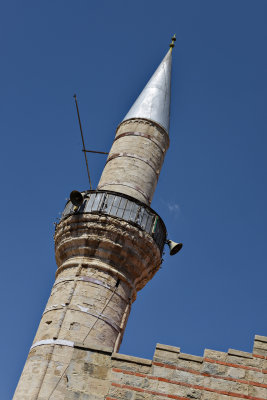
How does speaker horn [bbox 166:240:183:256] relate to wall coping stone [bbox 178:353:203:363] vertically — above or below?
above

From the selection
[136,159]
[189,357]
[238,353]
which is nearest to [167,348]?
[189,357]

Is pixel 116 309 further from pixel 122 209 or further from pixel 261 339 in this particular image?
pixel 261 339

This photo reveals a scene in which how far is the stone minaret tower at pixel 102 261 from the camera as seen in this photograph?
957cm

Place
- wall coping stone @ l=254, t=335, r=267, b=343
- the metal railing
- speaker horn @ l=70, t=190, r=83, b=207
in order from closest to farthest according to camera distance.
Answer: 1. wall coping stone @ l=254, t=335, r=267, b=343
2. the metal railing
3. speaker horn @ l=70, t=190, r=83, b=207

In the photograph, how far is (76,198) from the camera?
11.6 metres

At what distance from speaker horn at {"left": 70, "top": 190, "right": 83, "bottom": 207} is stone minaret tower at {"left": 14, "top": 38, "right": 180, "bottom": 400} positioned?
0.08 ft

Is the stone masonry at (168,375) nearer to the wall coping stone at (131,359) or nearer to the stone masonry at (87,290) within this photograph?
the wall coping stone at (131,359)

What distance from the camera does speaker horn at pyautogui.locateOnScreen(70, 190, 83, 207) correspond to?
11.6 m

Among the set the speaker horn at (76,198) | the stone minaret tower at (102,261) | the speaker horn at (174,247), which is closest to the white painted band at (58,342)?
the stone minaret tower at (102,261)

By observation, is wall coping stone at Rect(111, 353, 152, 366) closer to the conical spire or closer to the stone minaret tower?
the stone minaret tower

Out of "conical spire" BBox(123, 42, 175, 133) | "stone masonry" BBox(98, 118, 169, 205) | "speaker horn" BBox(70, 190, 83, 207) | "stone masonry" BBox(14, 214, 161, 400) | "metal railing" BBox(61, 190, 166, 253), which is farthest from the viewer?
"conical spire" BBox(123, 42, 175, 133)

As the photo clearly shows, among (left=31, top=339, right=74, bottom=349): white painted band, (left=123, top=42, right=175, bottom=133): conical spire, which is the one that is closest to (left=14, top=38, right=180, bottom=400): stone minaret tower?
(left=31, top=339, right=74, bottom=349): white painted band

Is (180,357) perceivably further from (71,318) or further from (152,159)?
(152,159)

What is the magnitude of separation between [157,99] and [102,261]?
602 centimetres
